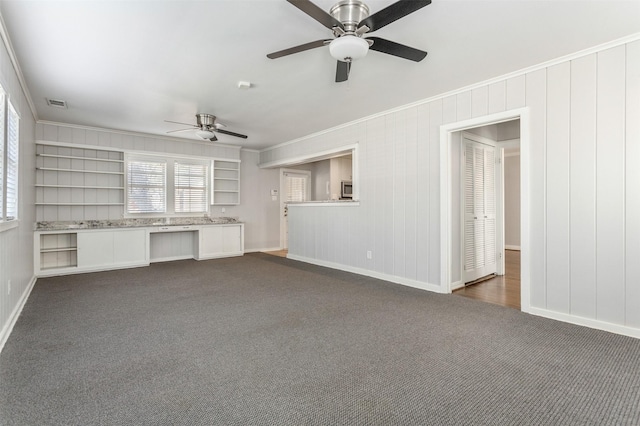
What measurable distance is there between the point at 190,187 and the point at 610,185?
6.94 meters

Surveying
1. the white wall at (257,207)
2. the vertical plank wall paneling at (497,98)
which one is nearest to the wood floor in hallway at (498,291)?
the vertical plank wall paneling at (497,98)

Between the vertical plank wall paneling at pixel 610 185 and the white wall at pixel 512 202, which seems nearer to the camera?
the vertical plank wall paneling at pixel 610 185

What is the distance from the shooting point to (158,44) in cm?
285

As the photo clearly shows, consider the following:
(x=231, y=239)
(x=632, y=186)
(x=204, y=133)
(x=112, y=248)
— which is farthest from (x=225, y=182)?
(x=632, y=186)

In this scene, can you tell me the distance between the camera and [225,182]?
753cm

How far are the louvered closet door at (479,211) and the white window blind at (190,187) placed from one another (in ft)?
17.9

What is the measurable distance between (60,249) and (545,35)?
7246 millimetres

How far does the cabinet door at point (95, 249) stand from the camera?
5477 mm

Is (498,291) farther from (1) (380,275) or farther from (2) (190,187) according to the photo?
(2) (190,187)

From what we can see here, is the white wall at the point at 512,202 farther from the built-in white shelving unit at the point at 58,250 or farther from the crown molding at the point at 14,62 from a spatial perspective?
the built-in white shelving unit at the point at 58,250

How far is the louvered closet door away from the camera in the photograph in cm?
460

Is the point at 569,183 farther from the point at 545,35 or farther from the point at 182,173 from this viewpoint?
the point at 182,173

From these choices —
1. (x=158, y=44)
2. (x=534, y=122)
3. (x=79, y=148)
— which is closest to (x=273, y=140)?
(x=79, y=148)

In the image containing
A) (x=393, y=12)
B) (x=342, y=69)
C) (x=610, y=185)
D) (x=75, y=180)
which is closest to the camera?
(x=393, y=12)
